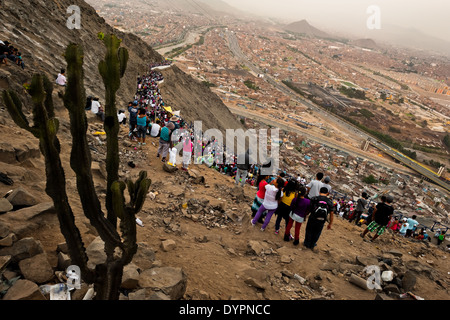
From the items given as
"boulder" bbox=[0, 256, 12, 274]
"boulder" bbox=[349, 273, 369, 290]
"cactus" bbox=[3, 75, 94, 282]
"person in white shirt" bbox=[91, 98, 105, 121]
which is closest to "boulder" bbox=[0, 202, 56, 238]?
"boulder" bbox=[0, 256, 12, 274]

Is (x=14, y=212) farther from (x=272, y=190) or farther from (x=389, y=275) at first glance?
(x=389, y=275)

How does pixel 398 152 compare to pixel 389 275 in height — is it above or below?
below

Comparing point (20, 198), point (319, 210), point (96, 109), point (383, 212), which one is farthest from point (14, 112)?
point (96, 109)
